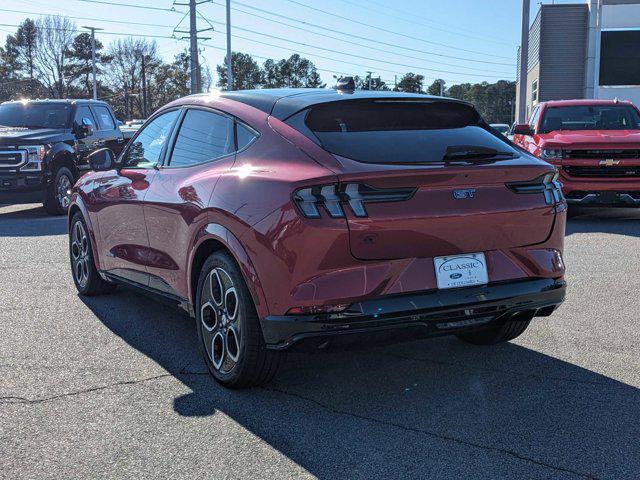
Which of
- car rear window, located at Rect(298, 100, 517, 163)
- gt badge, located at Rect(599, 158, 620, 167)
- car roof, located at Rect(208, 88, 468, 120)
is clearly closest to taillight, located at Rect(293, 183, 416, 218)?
car rear window, located at Rect(298, 100, 517, 163)

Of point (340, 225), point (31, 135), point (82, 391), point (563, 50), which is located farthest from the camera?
point (563, 50)

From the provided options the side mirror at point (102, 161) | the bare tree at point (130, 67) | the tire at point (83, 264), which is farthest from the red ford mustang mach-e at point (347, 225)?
the bare tree at point (130, 67)

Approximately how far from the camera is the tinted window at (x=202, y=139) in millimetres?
4453

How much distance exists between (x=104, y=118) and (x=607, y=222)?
1011 centimetres

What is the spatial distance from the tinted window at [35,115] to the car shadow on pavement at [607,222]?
933 cm

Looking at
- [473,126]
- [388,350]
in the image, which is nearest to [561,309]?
[388,350]

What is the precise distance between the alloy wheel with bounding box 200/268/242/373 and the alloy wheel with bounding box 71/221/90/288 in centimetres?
247

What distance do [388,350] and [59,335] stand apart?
2.39 m

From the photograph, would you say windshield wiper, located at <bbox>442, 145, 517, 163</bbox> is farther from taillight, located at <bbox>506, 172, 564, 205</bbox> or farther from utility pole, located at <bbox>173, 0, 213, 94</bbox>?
utility pole, located at <bbox>173, 0, 213, 94</bbox>

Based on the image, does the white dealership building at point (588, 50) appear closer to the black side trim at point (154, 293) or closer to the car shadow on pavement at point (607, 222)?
the car shadow on pavement at point (607, 222)

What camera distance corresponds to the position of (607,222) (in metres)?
11.4

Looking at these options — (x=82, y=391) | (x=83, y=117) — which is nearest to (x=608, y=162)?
(x=82, y=391)

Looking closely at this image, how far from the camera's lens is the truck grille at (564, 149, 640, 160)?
11000mm

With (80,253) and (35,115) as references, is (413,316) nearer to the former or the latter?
(80,253)
